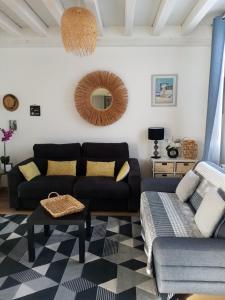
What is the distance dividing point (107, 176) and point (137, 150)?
843 millimetres

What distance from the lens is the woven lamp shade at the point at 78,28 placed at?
2113mm

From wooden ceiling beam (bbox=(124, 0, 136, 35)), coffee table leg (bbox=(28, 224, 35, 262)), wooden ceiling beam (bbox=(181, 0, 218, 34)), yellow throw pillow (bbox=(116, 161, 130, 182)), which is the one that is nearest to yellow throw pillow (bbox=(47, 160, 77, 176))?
yellow throw pillow (bbox=(116, 161, 130, 182))

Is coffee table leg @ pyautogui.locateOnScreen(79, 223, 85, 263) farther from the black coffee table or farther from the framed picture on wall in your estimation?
the framed picture on wall

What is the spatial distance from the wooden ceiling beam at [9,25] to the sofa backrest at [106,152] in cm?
208

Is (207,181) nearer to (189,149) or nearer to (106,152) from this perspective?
(189,149)

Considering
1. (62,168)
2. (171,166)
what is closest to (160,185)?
(171,166)

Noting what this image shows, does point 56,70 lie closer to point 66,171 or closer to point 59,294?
point 66,171

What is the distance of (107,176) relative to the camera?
12.2ft

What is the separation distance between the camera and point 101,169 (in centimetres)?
379

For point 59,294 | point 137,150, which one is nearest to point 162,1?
point 137,150

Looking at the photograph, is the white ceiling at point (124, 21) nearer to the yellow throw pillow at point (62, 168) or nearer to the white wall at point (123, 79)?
the white wall at point (123, 79)

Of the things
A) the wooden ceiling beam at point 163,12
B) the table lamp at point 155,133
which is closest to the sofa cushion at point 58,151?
the table lamp at point 155,133

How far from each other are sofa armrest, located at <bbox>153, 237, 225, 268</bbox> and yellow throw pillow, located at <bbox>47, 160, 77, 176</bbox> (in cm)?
235

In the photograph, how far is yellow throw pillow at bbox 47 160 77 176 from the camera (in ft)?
12.5
